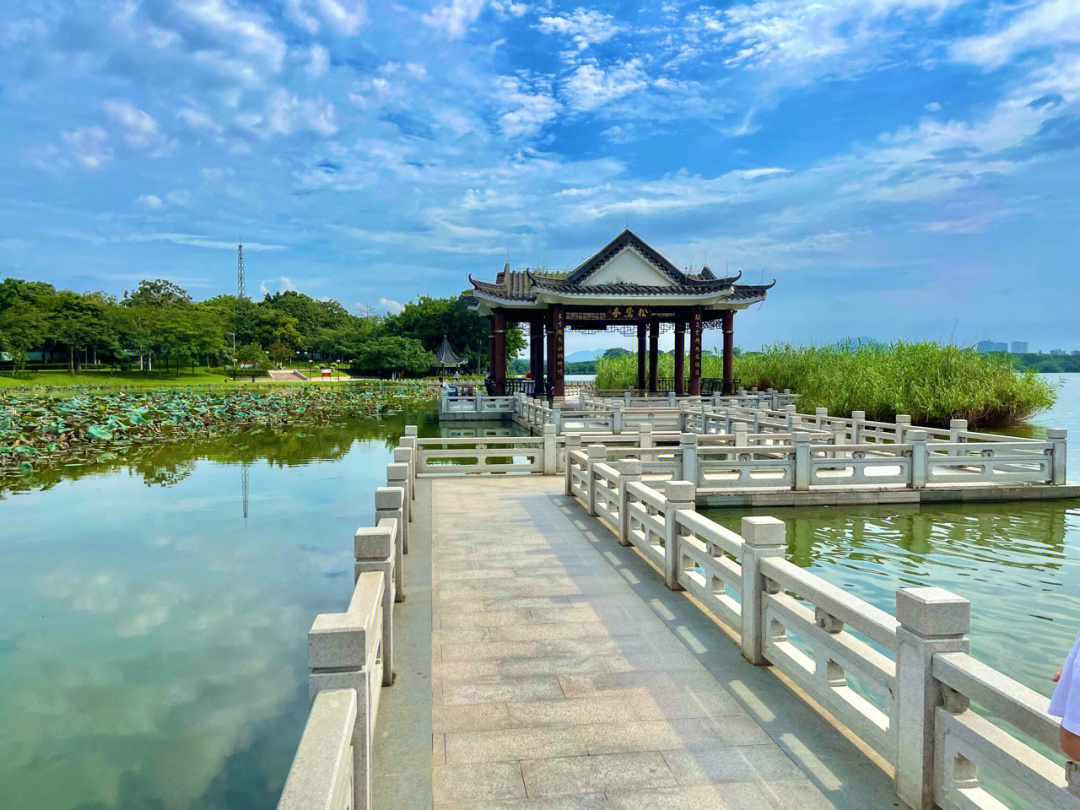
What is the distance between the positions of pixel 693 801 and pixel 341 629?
1.81 meters

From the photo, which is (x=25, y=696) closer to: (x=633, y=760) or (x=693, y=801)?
(x=633, y=760)

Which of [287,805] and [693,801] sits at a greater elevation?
[287,805]

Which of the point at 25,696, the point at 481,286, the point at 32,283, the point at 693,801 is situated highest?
the point at 32,283

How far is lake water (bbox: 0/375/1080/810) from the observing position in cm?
474

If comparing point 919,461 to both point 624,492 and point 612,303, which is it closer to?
point 624,492

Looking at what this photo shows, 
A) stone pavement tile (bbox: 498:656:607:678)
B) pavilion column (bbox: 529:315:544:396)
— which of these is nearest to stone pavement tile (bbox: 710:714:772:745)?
stone pavement tile (bbox: 498:656:607:678)

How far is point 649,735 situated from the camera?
3.81m

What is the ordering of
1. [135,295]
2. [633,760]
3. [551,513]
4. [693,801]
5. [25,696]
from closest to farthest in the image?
[693,801] < [633,760] < [25,696] < [551,513] < [135,295]

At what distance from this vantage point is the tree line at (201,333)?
2325 inches

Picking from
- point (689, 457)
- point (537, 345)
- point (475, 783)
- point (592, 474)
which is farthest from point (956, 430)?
point (537, 345)

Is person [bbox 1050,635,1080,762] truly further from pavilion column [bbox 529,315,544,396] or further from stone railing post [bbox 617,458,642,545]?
pavilion column [bbox 529,315,544,396]

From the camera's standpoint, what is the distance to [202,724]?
203 inches

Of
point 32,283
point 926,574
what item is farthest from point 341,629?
point 32,283

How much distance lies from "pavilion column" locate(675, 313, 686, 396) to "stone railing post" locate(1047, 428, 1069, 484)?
682 inches
